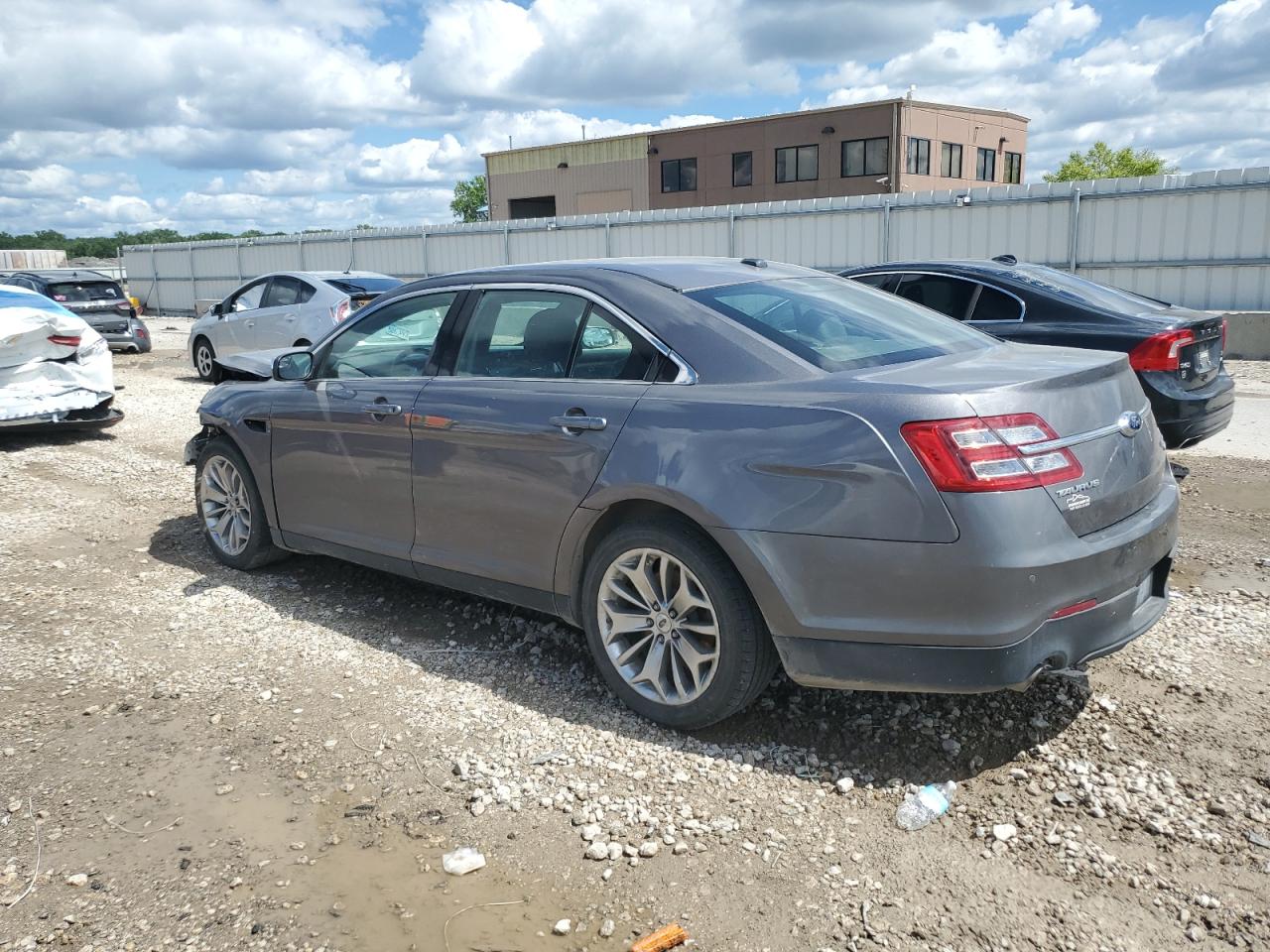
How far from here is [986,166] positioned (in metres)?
53.9

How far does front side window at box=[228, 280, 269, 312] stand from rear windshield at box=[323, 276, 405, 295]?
145 centimetres

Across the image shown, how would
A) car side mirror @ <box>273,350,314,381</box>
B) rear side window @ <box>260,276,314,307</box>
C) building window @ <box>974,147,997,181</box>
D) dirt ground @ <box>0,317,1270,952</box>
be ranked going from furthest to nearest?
building window @ <box>974,147,997,181</box>
rear side window @ <box>260,276,314,307</box>
car side mirror @ <box>273,350,314,381</box>
dirt ground @ <box>0,317,1270,952</box>

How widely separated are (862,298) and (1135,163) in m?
66.3

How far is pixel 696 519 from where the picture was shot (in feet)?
11.4

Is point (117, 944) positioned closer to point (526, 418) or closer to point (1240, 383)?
point (526, 418)

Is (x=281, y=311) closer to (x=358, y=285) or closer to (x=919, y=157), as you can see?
(x=358, y=285)

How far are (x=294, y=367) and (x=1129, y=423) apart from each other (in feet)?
12.8

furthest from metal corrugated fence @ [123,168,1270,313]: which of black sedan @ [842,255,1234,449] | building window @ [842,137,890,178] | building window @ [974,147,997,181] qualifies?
building window @ [974,147,997,181]

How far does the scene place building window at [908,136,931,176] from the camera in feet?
156

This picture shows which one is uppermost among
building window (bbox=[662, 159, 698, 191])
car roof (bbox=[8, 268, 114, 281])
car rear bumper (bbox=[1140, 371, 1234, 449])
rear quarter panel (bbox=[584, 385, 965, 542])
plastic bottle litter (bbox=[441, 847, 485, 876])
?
building window (bbox=[662, 159, 698, 191])

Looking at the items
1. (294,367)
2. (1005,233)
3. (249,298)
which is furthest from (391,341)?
(1005,233)

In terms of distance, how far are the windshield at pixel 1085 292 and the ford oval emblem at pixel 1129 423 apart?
12.4 ft

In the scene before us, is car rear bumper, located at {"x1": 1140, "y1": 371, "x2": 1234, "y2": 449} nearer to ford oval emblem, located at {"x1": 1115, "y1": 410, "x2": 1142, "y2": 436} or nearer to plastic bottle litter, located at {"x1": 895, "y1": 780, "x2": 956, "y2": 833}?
ford oval emblem, located at {"x1": 1115, "y1": 410, "x2": 1142, "y2": 436}

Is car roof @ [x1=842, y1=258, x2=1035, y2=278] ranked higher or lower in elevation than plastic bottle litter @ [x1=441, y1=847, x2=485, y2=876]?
higher
